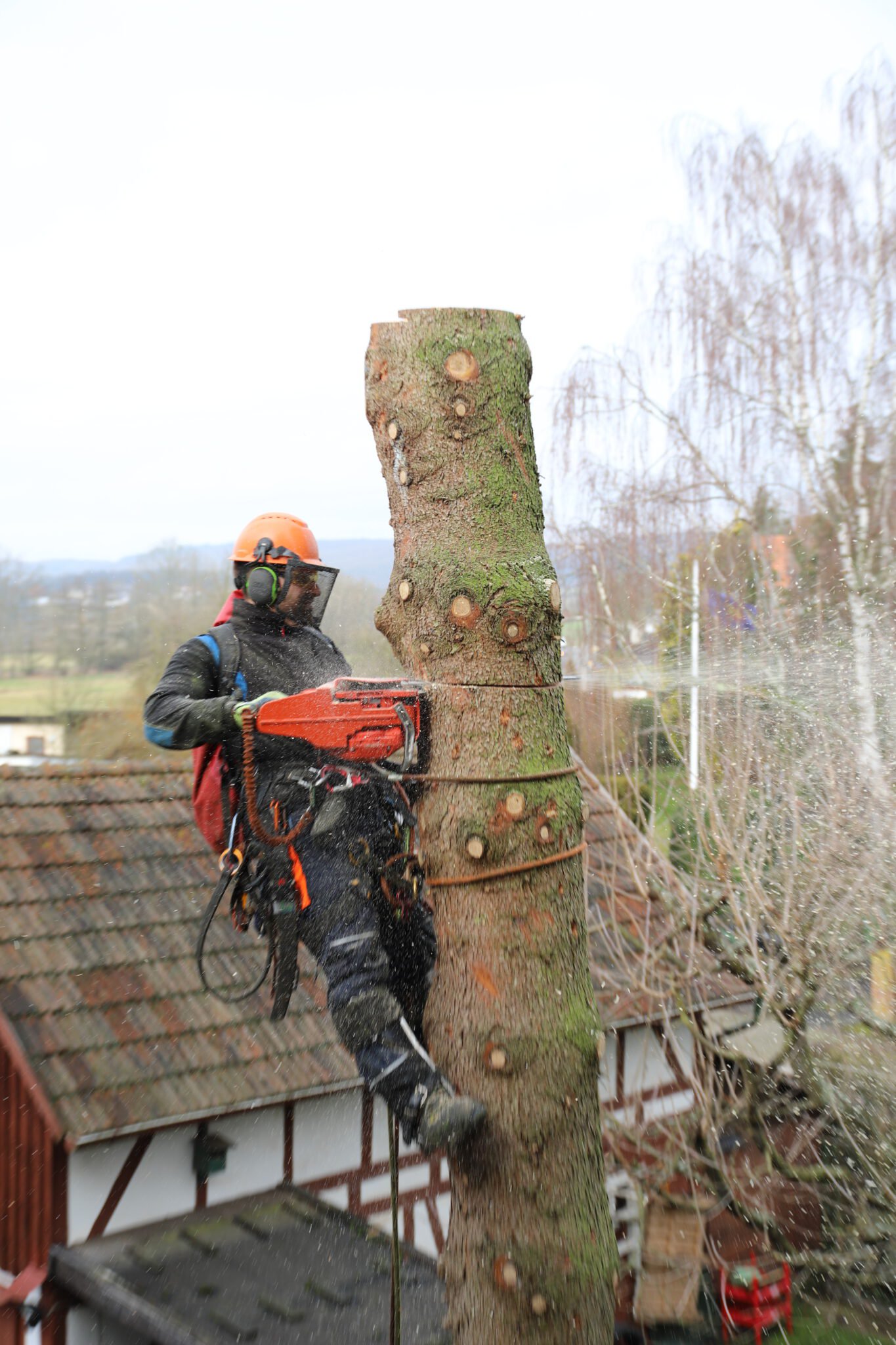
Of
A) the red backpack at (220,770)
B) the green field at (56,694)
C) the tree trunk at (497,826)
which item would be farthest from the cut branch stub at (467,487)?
the green field at (56,694)

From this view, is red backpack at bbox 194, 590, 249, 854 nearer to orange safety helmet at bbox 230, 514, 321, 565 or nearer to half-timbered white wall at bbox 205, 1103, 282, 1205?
orange safety helmet at bbox 230, 514, 321, 565

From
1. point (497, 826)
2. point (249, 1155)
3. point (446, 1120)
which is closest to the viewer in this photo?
point (446, 1120)

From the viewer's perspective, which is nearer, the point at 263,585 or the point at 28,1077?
the point at 263,585

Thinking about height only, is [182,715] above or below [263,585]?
below

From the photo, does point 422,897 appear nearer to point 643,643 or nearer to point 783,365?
point 643,643

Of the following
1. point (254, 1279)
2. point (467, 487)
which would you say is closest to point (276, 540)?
point (467, 487)

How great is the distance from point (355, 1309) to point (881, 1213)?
3.20 m

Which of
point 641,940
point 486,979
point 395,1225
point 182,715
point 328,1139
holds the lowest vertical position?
point 328,1139

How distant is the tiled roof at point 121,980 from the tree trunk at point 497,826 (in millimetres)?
4051

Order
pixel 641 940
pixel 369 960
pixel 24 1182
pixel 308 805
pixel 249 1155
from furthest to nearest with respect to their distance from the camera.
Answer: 1. pixel 641 940
2. pixel 249 1155
3. pixel 24 1182
4. pixel 308 805
5. pixel 369 960

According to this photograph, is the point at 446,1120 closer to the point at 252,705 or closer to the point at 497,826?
the point at 497,826

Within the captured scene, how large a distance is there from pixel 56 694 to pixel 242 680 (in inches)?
638

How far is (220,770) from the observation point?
10.2ft

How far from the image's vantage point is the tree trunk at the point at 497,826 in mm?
2260
